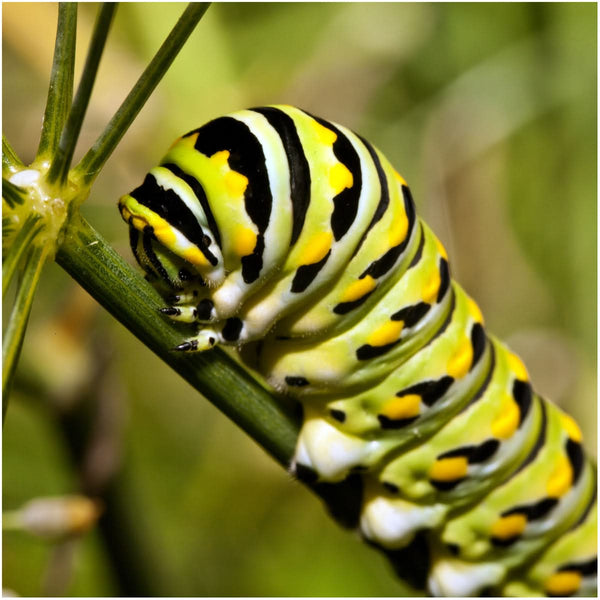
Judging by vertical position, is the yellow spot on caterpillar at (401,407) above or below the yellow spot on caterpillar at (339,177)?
below

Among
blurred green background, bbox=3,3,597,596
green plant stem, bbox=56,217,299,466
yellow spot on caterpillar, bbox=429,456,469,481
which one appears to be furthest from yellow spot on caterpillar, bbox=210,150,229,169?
blurred green background, bbox=3,3,597,596

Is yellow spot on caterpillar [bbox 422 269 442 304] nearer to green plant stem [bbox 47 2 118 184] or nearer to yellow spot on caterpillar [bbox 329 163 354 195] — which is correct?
yellow spot on caterpillar [bbox 329 163 354 195]

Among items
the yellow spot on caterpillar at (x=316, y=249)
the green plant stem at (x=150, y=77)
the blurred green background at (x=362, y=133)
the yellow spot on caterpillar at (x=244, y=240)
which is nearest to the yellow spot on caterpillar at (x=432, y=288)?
the yellow spot on caterpillar at (x=316, y=249)

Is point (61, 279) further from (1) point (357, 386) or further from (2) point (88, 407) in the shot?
(1) point (357, 386)

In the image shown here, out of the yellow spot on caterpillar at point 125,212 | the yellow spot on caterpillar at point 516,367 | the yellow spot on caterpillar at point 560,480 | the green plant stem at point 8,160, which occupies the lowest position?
the yellow spot on caterpillar at point 560,480

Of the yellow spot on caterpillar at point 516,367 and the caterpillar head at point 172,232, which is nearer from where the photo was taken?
the caterpillar head at point 172,232

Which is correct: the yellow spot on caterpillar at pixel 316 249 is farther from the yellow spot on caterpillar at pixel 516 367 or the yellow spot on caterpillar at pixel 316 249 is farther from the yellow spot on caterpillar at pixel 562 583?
the yellow spot on caterpillar at pixel 562 583

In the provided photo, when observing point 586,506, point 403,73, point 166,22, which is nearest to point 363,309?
point 586,506
